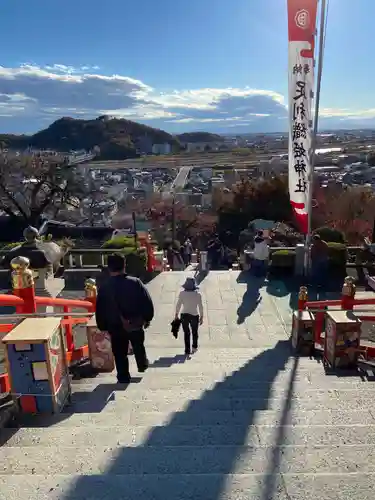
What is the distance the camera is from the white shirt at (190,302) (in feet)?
20.3

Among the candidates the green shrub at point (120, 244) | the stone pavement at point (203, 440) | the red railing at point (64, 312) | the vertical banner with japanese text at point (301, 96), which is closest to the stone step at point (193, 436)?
the stone pavement at point (203, 440)

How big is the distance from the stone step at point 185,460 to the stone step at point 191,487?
0.45 ft

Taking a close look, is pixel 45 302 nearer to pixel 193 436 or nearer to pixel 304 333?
pixel 193 436

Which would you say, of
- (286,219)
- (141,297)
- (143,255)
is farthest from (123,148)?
(141,297)

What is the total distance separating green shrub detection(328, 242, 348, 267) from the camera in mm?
10578

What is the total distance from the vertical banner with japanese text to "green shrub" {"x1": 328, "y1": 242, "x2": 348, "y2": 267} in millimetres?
979

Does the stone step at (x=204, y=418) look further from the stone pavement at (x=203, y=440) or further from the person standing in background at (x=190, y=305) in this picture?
the person standing in background at (x=190, y=305)

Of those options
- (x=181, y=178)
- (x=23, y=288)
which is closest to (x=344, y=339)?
(x=23, y=288)

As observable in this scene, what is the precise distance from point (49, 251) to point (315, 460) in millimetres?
5220

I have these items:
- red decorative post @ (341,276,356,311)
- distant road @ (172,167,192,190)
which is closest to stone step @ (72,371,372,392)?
red decorative post @ (341,276,356,311)

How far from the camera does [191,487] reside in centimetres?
231

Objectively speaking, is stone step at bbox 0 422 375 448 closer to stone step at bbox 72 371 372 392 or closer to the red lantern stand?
stone step at bbox 72 371 372 392

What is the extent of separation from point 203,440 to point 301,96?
816 cm

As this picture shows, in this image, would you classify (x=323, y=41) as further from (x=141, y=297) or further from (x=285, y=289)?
(x=141, y=297)
